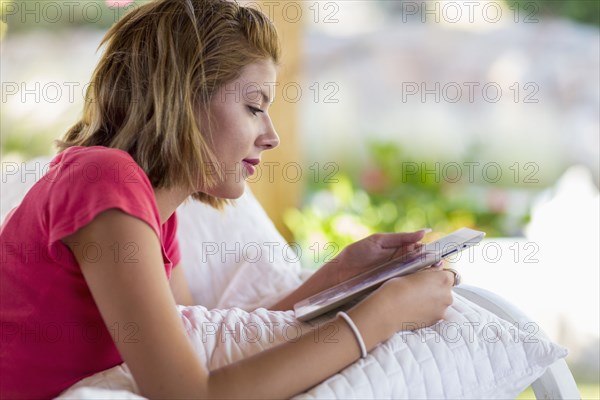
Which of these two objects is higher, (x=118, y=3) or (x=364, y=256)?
(x=118, y=3)

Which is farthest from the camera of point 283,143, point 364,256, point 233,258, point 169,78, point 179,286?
point 283,143

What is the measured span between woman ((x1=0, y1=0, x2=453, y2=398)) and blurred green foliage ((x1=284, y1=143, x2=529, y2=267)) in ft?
4.92

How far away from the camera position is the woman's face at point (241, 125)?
1150mm

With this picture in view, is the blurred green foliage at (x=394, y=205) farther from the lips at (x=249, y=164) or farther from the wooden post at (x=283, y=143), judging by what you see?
the lips at (x=249, y=164)

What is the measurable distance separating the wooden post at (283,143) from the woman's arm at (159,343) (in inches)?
74.6

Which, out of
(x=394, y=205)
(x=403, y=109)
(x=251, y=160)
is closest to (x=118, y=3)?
(x=403, y=109)

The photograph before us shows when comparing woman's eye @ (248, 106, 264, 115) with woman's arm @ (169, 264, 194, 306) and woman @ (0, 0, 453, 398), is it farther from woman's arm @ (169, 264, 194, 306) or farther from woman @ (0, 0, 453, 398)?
woman's arm @ (169, 264, 194, 306)

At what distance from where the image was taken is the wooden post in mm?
2834

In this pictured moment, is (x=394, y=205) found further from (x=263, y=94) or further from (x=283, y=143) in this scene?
(x=263, y=94)

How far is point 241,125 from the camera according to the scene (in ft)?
3.82

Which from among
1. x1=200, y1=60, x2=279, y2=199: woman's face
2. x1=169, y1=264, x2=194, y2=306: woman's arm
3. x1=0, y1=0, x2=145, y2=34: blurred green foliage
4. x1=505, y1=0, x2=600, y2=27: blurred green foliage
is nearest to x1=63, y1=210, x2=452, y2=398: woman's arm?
x1=200, y1=60, x2=279, y2=199: woman's face

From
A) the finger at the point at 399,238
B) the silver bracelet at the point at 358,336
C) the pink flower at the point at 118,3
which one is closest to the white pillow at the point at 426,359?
the silver bracelet at the point at 358,336

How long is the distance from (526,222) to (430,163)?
1.37 feet

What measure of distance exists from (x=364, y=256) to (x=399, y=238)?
0.24 ft
